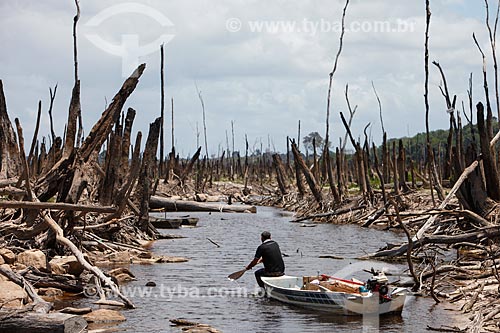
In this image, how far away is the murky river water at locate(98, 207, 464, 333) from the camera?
14.3m

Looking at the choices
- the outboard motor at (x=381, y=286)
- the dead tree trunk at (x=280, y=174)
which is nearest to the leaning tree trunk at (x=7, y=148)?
the outboard motor at (x=381, y=286)

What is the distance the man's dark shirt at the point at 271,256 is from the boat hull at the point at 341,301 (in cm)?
114

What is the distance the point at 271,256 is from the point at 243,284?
79.5 inches

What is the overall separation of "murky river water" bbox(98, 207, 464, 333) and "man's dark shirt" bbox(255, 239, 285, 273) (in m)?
0.74

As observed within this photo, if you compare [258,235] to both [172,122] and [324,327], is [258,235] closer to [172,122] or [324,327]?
[324,327]

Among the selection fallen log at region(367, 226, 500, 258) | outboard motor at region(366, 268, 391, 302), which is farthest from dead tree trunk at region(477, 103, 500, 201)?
outboard motor at region(366, 268, 391, 302)

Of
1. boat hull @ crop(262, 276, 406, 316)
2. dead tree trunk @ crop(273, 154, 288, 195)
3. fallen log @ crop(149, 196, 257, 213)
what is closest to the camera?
boat hull @ crop(262, 276, 406, 316)

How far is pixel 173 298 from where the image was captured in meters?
16.9

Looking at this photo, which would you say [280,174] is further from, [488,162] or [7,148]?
[7,148]

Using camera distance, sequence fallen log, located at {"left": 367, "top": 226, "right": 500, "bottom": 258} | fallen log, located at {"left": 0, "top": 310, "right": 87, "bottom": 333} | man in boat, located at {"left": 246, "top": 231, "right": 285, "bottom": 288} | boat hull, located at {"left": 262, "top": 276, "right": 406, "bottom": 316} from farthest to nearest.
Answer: man in boat, located at {"left": 246, "top": 231, "right": 285, "bottom": 288} < fallen log, located at {"left": 367, "top": 226, "right": 500, "bottom": 258} < boat hull, located at {"left": 262, "top": 276, "right": 406, "bottom": 316} < fallen log, located at {"left": 0, "top": 310, "right": 87, "bottom": 333}

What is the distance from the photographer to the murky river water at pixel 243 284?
14272 millimetres

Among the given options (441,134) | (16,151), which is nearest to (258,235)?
(16,151)

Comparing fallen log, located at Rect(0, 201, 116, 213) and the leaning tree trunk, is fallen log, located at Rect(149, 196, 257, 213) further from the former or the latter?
fallen log, located at Rect(0, 201, 116, 213)

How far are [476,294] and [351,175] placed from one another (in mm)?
46340
